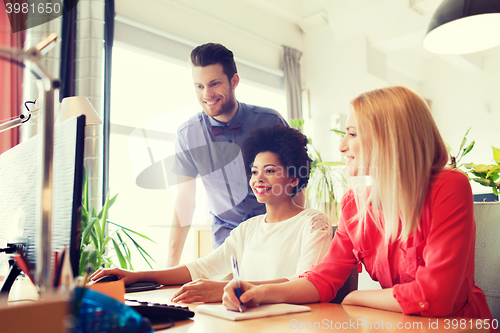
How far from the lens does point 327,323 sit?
30.8 inches

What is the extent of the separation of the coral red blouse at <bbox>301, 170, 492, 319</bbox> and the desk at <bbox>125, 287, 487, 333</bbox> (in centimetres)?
6

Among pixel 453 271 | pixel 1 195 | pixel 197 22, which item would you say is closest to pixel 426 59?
pixel 197 22

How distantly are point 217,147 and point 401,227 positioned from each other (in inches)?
53.7

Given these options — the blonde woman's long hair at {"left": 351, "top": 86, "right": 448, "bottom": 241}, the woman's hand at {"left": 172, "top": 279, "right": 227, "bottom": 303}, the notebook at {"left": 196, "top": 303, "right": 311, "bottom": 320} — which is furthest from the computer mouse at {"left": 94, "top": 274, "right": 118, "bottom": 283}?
the blonde woman's long hair at {"left": 351, "top": 86, "right": 448, "bottom": 241}

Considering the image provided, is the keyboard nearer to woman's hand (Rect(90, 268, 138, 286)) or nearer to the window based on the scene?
woman's hand (Rect(90, 268, 138, 286))

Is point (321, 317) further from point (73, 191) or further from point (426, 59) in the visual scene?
point (426, 59)

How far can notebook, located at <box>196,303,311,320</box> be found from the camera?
815 millimetres

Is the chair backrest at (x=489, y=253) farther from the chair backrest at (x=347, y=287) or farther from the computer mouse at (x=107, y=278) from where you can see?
the computer mouse at (x=107, y=278)

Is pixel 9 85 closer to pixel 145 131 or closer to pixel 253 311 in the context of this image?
pixel 145 131

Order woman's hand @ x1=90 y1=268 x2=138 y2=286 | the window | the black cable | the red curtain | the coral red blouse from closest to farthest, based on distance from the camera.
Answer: the black cable, the coral red blouse, woman's hand @ x1=90 y1=268 x2=138 y2=286, the red curtain, the window

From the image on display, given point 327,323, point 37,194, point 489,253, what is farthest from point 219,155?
point 37,194

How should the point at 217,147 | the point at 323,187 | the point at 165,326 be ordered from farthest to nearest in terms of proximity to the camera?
the point at 323,187 → the point at 217,147 → the point at 165,326

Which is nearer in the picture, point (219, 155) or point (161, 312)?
point (161, 312)

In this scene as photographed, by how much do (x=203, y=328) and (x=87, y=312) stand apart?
389 millimetres
